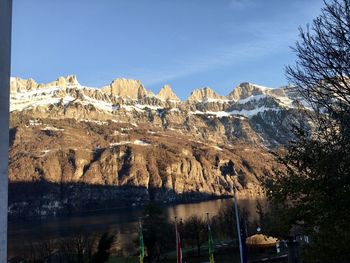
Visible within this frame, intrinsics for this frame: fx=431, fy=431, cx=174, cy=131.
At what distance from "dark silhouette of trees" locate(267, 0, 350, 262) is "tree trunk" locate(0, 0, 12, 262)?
419 inches

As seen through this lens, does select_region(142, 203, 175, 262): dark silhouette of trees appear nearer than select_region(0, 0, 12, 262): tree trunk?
No

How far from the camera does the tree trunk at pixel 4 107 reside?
22.5ft

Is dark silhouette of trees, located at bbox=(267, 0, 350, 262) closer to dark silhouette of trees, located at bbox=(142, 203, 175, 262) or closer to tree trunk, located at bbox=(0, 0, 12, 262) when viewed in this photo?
tree trunk, located at bbox=(0, 0, 12, 262)

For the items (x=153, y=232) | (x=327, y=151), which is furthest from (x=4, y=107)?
(x=153, y=232)

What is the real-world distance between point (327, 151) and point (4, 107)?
1197cm

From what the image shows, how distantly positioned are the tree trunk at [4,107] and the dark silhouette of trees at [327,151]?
1065cm

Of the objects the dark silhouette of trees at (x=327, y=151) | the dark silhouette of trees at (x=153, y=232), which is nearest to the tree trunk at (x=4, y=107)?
the dark silhouette of trees at (x=327, y=151)

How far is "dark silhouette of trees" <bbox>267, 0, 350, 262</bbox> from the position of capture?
47.4ft

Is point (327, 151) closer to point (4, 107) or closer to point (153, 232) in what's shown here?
point (4, 107)

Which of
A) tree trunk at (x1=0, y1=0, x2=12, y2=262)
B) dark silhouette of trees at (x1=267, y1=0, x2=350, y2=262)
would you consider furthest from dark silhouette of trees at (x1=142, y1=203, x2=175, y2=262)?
tree trunk at (x1=0, y1=0, x2=12, y2=262)

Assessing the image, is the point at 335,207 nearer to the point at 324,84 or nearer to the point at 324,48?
the point at 324,84

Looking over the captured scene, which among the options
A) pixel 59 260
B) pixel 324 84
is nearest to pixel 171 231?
pixel 59 260

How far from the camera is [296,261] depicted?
2472 cm

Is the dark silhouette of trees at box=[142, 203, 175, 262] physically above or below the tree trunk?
below
